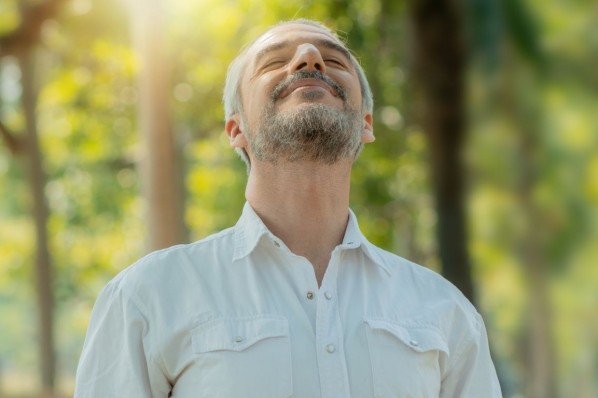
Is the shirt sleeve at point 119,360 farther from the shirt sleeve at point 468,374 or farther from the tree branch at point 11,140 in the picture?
the tree branch at point 11,140

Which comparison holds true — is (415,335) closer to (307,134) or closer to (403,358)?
(403,358)

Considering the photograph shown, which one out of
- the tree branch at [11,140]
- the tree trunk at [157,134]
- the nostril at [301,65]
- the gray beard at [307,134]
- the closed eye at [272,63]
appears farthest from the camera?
the tree branch at [11,140]

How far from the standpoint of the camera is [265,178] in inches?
109

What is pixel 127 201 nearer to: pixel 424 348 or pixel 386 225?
pixel 386 225

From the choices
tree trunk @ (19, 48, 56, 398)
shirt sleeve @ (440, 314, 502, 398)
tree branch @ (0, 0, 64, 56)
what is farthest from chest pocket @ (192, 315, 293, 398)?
tree trunk @ (19, 48, 56, 398)

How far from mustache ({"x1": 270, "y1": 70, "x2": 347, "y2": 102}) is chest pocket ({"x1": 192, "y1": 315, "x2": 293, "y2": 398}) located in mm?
673

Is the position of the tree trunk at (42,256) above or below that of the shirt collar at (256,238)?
below

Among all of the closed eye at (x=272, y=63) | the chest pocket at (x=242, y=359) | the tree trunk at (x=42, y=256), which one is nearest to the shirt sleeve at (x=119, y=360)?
the chest pocket at (x=242, y=359)

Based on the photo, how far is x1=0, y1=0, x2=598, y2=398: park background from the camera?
10.4m

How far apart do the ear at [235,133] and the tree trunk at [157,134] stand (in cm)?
526

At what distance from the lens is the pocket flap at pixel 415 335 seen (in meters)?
2.46

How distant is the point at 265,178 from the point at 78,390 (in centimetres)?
74

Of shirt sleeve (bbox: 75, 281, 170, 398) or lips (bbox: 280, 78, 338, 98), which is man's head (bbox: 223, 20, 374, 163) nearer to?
lips (bbox: 280, 78, 338, 98)

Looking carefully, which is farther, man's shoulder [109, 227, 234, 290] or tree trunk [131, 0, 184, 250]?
tree trunk [131, 0, 184, 250]
